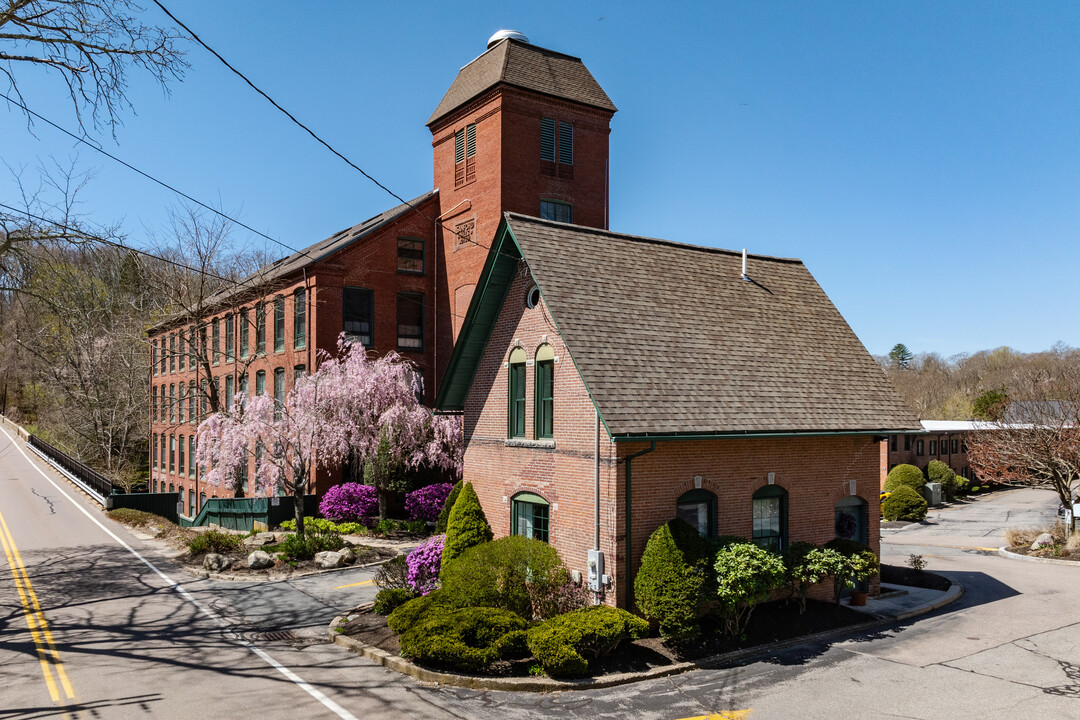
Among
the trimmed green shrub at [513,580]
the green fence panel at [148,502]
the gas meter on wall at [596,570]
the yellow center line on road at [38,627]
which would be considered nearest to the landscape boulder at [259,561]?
the yellow center line on road at [38,627]

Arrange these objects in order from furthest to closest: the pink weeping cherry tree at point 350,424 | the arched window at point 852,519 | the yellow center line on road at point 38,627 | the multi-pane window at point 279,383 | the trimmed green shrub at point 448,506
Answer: the multi-pane window at point 279,383
the pink weeping cherry tree at point 350,424
the trimmed green shrub at point 448,506
the arched window at point 852,519
the yellow center line on road at point 38,627

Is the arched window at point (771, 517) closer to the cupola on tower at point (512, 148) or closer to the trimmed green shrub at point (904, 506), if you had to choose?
the cupola on tower at point (512, 148)

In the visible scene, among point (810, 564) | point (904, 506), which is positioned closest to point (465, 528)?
point (810, 564)

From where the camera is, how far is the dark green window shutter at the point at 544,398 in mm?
16141

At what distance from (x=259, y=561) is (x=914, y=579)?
18.5m

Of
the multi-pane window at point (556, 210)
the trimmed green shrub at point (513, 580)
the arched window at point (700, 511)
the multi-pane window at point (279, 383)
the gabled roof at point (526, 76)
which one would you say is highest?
the gabled roof at point (526, 76)

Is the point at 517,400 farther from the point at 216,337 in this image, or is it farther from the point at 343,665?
the point at 216,337

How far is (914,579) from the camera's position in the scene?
20031 millimetres

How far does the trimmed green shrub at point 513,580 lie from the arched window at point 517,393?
127 inches

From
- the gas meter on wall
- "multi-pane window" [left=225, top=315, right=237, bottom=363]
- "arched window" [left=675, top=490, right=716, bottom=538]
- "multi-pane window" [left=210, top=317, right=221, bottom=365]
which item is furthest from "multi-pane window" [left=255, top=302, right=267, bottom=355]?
"arched window" [left=675, top=490, right=716, bottom=538]

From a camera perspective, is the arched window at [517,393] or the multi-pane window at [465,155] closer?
the arched window at [517,393]

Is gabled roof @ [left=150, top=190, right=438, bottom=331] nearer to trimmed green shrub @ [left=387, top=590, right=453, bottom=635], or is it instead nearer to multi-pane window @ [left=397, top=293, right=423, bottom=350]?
multi-pane window @ [left=397, top=293, right=423, bottom=350]

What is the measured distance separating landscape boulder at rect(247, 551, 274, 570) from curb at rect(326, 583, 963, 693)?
6503mm

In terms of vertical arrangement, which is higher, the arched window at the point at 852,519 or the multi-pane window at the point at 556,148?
the multi-pane window at the point at 556,148
